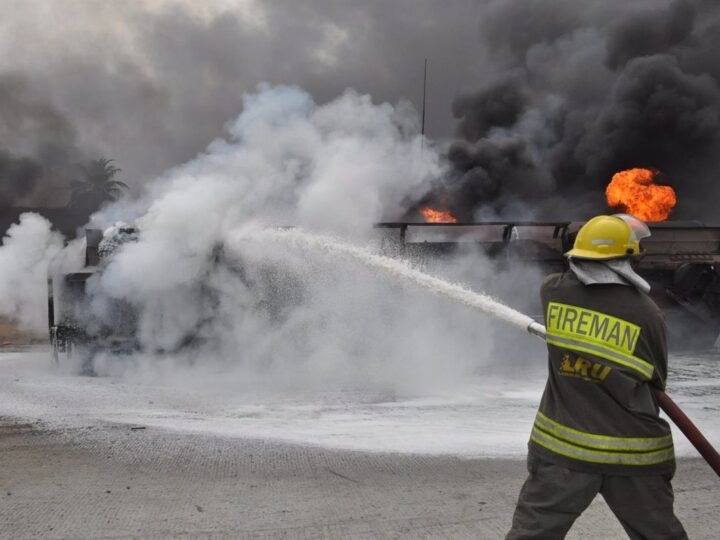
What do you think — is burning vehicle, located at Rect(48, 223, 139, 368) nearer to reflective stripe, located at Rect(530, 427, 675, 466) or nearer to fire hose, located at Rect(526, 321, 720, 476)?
reflective stripe, located at Rect(530, 427, 675, 466)

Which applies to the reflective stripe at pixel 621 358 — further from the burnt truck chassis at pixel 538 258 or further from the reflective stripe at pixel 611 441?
the burnt truck chassis at pixel 538 258

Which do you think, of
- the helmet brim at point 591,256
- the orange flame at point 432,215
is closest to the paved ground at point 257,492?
the helmet brim at point 591,256

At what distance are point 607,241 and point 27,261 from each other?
9864 millimetres

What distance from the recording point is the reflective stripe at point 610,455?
206 cm

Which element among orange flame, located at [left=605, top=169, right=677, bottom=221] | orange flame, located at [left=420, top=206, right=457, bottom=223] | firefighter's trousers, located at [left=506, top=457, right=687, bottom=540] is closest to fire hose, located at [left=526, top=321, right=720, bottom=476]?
firefighter's trousers, located at [left=506, top=457, right=687, bottom=540]

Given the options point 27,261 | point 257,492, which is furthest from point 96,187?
point 257,492

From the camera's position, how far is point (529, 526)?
82.2 inches

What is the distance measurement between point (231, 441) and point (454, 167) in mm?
15699

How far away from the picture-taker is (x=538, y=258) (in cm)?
929

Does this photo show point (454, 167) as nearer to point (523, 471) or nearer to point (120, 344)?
point (120, 344)

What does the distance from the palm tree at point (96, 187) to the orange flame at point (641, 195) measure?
17.4 metres

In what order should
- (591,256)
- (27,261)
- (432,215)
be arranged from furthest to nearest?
(432,215)
(27,261)
(591,256)

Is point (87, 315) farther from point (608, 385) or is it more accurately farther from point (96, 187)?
point (96, 187)

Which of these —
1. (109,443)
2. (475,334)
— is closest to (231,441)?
(109,443)
